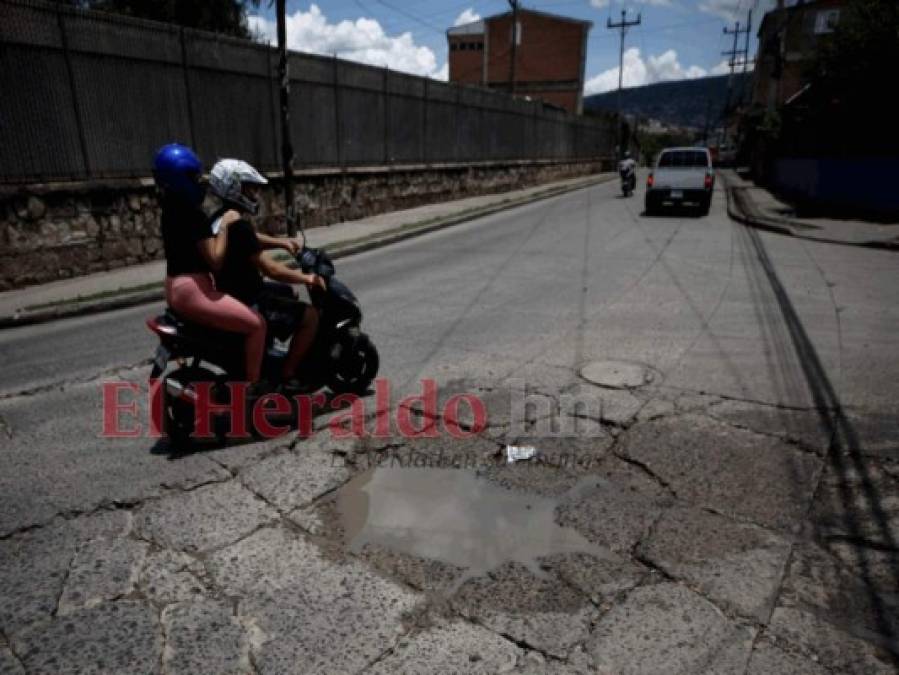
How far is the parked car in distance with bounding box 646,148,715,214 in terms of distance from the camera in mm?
17250

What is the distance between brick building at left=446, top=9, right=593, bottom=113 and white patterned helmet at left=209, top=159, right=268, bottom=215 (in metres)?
59.7

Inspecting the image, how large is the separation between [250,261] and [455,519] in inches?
88.5

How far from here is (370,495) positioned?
3469mm

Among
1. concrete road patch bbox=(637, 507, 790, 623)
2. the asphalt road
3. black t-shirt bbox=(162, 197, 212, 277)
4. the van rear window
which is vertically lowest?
concrete road patch bbox=(637, 507, 790, 623)

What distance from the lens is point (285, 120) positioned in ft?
41.4

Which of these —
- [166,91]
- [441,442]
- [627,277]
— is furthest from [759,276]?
[166,91]

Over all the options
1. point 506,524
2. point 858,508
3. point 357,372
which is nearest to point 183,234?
point 357,372

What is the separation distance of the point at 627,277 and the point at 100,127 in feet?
29.3

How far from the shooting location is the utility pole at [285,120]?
476 inches

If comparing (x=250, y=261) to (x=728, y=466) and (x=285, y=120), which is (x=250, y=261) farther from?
(x=285, y=120)

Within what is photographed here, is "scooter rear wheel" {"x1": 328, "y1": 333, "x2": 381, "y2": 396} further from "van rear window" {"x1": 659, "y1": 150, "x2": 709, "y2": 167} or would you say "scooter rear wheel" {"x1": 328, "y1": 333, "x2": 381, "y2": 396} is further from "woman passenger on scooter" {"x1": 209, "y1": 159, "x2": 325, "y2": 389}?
"van rear window" {"x1": 659, "y1": 150, "x2": 709, "y2": 167}

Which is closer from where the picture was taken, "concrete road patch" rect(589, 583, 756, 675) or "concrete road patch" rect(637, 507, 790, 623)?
"concrete road patch" rect(589, 583, 756, 675)

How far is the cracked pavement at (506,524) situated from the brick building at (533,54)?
5860 centimetres

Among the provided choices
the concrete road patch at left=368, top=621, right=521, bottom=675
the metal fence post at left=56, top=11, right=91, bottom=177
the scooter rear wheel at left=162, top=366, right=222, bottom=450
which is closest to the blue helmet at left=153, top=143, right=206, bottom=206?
the scooter rear wheel at left=162, top=366, right=222, bottom=450
